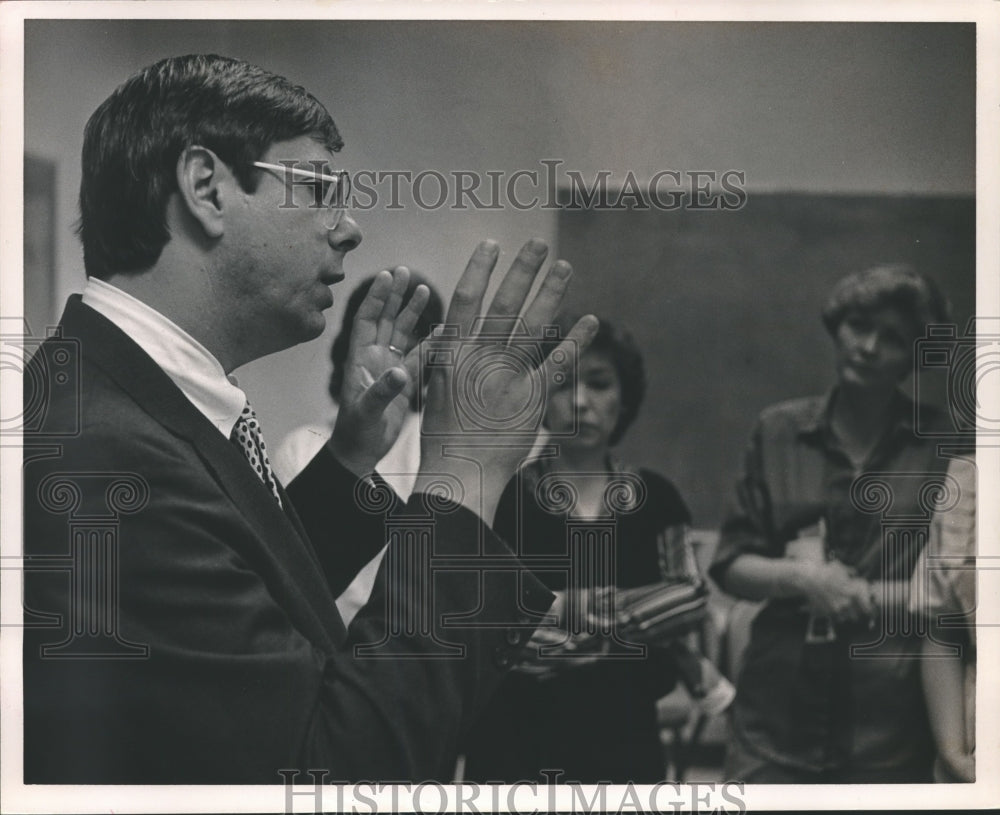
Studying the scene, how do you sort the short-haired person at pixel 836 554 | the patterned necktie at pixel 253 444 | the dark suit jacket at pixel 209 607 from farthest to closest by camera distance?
1. the short-haired person at pixel 836 554
2. the patterned necktie at pixel 253 444
3. the dark suit jacket at pixel 209 607

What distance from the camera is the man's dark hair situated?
2.64 m

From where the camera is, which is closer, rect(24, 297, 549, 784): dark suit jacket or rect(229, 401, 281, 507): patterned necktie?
rect(24, 297, 549, 784): dark suit jacket

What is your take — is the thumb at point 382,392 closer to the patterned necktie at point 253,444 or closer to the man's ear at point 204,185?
the patterned necktie at point 253,444

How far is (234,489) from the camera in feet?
8.50

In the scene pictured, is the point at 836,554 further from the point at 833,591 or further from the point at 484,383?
the point at 484,383

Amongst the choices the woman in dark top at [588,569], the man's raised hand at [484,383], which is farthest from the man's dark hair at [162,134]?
the woman in dark top at [588,569]

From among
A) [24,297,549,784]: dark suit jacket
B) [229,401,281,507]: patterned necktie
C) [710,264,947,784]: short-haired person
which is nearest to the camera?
[24,297,549,784]: dark suit jacket

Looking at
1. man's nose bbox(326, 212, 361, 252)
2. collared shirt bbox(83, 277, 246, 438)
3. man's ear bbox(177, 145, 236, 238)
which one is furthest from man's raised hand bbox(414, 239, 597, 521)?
man's ear bbox(177, 145, 236, 238)

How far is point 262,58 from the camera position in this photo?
8.99 feet

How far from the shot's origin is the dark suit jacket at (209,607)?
2561 millimetres

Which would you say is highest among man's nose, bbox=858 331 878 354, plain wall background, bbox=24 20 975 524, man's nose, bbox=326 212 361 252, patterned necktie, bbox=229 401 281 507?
plain wall background, bbox=24 20 975 524

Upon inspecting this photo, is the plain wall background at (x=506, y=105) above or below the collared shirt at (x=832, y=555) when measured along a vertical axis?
above

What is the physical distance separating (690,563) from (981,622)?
0.75 metres

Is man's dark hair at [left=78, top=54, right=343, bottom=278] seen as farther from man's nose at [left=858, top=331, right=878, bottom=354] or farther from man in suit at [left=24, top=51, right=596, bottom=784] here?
man's nose at [left=858, top=331, right=878, bottom=354]
